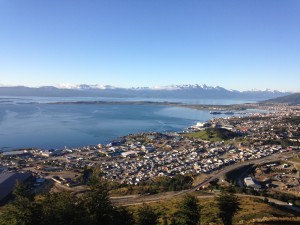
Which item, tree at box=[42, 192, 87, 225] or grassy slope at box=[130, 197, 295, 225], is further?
grassy slope at box=[130, 197, 295, 225]

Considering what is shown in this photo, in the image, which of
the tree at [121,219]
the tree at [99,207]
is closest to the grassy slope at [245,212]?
the tree at [121,219]

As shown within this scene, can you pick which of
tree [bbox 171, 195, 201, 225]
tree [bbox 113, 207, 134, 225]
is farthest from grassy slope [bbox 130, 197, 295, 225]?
tree [bbox 113, 207, 134, 225]

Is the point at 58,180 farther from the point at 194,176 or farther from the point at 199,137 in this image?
the point at 199,137

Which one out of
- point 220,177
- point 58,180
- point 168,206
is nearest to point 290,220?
point 168,206

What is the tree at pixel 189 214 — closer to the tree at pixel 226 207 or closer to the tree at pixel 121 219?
the tree at pixel 226 207

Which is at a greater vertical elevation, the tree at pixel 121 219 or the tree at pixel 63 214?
the tree at pixel 63 214

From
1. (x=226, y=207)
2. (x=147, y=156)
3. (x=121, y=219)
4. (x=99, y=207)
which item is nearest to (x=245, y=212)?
(x=226, y=207)

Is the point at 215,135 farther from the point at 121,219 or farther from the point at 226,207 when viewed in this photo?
the point at 121,219

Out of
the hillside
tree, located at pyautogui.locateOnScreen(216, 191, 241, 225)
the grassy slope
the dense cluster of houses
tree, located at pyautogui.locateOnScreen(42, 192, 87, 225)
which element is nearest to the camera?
tree, located at pyautogui.locateOnScreen(42, 192, 87, 225)

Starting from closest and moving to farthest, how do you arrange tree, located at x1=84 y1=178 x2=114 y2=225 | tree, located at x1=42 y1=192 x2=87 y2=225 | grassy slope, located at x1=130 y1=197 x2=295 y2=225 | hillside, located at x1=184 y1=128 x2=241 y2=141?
tree, located at x1=42 y1=192 x2=87 y2=225
tree, located at x1=84 y1=178 x2=114 y2=225
grassy slope, located at x1=130 y1=197 x2=295 y2=225
hillside, located at x1=184 y1=128 x2=241 y2=141

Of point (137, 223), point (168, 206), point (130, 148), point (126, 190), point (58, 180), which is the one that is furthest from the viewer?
point (130, 148)

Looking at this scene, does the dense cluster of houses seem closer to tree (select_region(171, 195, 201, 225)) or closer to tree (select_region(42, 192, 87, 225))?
tree (select_region(171, 195, 201, 225))
